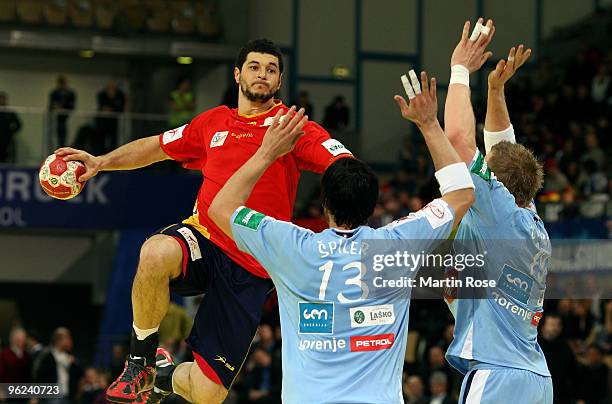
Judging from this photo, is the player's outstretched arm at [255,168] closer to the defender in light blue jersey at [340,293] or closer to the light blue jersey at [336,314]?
the defender in light blue jersey at [340,293]

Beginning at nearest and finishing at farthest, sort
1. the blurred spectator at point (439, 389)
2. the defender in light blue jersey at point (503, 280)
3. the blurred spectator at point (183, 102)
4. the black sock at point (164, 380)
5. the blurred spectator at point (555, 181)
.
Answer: the defender in light blue jersey at point (503, 280), the black sock at point (164, 380), the blurred spectator at point (439, 389), the blurred spectator at point (555, 181), the blurred spectator at point (183, 102)

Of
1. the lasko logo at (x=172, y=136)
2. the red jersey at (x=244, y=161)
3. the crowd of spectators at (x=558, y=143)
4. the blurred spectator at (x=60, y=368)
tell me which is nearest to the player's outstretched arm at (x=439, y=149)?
the red jersey at (x=244, y=161)

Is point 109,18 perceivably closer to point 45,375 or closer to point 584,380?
point 45,375

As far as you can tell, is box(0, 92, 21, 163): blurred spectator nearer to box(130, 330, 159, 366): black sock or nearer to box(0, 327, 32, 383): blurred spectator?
box(0, 327, 32, 383): blurred spectator

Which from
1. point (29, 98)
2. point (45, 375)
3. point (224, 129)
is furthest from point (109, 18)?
point (224, 129)

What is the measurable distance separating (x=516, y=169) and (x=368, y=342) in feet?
5.71

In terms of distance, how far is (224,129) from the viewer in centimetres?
761

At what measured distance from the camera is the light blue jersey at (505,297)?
656cm

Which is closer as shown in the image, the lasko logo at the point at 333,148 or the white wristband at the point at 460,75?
the white wristband at the point at 460,75

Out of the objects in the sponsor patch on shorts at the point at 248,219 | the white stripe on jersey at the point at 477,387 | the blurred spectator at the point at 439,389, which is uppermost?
the sponsor patch on shorts at the point at 248,219

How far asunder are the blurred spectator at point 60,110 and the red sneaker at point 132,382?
552 inches

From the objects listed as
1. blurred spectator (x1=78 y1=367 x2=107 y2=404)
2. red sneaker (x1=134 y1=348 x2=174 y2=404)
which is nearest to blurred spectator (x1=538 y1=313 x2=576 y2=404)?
blurred spectator (x1=78 y1=367 x2=107 y2=404)

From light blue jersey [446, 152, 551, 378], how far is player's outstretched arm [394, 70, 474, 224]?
2.76 ft

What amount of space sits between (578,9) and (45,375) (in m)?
19.2
